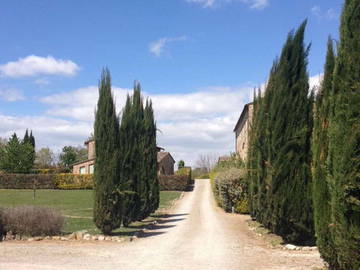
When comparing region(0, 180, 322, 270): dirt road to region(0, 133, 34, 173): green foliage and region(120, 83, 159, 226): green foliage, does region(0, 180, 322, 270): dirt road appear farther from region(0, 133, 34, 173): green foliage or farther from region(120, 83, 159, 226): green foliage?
region(0, 133, 34, 173): green foliage

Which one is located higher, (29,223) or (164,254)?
(29,223)

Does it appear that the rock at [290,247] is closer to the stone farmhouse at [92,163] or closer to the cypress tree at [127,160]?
the cypress tree at [127,160]

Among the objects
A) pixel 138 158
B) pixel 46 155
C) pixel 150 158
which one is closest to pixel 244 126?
pixel 150 158

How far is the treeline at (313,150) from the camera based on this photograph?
6016 millimetres

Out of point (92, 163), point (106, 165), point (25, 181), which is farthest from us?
point (92, 163)

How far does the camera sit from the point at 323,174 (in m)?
7.20

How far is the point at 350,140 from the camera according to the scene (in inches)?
235

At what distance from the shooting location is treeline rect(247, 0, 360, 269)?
6.02m

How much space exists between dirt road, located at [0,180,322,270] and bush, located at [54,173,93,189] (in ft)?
100

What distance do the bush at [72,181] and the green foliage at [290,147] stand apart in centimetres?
3382

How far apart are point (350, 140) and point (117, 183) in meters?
9.32

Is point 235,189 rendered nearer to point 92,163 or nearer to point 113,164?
point 113,164

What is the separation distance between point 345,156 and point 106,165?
905cm

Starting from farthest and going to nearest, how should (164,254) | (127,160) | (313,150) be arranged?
(127,160)
(164,254)
(313,150)
